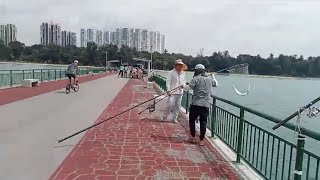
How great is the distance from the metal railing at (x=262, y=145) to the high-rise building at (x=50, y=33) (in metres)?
132

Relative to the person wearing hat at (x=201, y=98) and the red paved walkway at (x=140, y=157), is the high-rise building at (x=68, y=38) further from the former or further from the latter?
the person wearing hat at (x=201, y=98)

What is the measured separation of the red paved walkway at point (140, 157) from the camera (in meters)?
5.09

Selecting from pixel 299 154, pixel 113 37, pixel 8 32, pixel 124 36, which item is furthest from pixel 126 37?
pixel 299 154

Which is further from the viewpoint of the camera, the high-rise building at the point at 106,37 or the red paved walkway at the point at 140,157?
the high-rise building at the point at 106,37

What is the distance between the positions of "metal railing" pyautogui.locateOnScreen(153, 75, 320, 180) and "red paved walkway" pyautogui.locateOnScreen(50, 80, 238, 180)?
40cm

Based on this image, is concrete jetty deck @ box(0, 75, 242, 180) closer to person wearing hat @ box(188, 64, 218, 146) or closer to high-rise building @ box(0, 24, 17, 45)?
person wearing hat @ box(188, 64, 218, 146)

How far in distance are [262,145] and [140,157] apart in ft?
6.59

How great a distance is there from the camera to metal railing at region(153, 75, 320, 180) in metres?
3.59

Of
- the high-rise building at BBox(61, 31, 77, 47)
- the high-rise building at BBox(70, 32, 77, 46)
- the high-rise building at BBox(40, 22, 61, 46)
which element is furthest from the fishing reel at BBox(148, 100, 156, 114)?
the high-rise building at BBox(70, 32, 77, 46)

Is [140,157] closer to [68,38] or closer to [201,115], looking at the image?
[201,115]

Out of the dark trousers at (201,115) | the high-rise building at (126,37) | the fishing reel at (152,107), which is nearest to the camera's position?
the dark trousers at (201,115)

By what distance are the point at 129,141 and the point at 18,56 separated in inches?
3612

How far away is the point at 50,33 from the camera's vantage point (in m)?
135

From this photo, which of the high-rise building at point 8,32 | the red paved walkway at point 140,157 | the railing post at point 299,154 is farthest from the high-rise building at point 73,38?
the railing post at point 299,154
